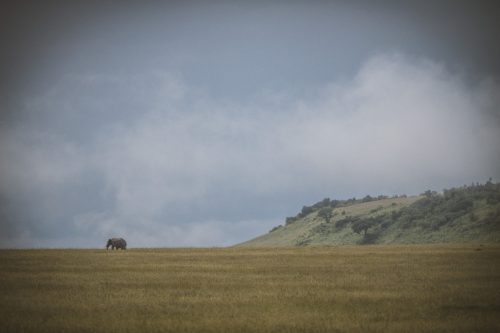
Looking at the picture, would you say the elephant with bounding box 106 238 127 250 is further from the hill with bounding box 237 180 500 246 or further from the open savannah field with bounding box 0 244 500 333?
the hill with bounding box 237 180 500 246

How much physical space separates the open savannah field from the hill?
53991 millimetres

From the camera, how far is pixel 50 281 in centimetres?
2739

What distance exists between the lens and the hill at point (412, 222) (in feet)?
294

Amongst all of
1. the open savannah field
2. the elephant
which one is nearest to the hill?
the elephant

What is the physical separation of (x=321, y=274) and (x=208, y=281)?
611 centimetres

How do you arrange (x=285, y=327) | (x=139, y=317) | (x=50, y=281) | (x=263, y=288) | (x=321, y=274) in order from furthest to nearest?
(x=321, y=274) → (x=50, y=281) → (x=263, y=288) → (x=139, y=317) → (x=285, y=327)

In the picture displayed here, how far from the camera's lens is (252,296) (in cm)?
2323

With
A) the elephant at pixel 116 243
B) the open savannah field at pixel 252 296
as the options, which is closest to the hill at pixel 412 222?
the elephant at pixel 116 243

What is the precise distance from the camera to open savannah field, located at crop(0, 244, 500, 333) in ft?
59.0

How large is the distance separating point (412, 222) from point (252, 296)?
86923 millimetres

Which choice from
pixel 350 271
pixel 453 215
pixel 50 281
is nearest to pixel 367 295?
pixel 350 271

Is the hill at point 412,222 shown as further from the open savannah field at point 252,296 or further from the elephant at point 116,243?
the open savannah field at point 252,296

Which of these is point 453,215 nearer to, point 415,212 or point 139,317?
point 415,212

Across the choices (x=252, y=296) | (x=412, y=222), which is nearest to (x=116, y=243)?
(x=252, y=296)
